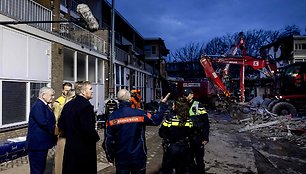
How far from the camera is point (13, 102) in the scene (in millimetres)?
10102

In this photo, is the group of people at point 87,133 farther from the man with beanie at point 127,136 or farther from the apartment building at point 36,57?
the apartment building at point 36,57

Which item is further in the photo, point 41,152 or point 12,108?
point 12,108

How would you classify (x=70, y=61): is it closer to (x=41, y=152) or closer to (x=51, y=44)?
(x=51, y=44)

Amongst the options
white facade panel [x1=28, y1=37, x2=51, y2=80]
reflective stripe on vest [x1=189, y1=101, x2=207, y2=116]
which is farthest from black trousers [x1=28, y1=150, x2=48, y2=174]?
white facade panel [x1=28, y1=37, x2=51, y2=80]

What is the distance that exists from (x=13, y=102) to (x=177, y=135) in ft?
22.3

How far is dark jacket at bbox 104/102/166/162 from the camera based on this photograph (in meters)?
4.38

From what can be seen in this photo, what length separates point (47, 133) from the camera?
513 cm

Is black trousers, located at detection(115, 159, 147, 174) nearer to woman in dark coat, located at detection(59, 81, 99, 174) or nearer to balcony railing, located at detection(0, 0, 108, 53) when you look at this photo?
woman in dark coat, located at detection(59, 81, 99, 174)

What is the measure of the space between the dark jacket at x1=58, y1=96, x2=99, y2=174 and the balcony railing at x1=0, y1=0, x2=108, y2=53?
6.28m

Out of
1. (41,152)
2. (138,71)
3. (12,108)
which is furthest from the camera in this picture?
(138,71)

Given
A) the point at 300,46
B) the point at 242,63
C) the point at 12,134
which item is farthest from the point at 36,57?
the point at 300,46

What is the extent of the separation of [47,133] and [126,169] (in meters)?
1.55

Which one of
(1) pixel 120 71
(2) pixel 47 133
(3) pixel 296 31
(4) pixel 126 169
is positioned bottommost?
(4) pixel 126 169

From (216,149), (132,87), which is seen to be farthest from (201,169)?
(132,87)
